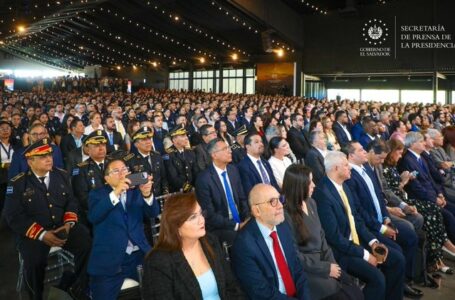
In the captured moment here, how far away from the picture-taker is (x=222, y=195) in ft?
13.6

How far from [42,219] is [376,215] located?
10.5 ft

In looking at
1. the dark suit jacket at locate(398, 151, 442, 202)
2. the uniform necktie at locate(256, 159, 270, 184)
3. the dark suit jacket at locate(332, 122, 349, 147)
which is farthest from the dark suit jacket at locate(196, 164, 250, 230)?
the dark suit jacket at locate(332, 122, 349, 147)

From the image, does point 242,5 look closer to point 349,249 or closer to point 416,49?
point 416,49

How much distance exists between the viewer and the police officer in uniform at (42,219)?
11.3 ft

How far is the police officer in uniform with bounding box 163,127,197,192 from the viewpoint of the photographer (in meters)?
5.57

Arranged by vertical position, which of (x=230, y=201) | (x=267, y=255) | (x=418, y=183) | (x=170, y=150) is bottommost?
(x=267, y=255)

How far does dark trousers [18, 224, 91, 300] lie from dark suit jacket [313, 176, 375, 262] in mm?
2082

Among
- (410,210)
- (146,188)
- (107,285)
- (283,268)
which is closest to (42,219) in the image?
(107,285)

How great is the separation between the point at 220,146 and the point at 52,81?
3232 centimetres

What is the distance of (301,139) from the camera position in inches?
322

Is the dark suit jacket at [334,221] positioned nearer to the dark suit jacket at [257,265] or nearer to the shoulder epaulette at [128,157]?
the dark suit jacket at [257,265]

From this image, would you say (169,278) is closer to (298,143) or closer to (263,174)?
(263,174)

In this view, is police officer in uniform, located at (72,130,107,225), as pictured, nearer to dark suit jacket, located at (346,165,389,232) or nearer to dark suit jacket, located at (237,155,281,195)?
dark suit jacket, located at (237,155,281,195)

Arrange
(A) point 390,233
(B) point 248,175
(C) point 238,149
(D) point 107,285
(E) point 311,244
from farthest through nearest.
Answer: (C) point 238,149, (B) point 248,175, (A) point 390,233, (E) point 311,244, (D) point 107,285
